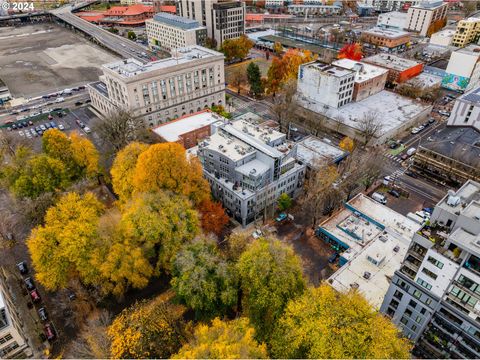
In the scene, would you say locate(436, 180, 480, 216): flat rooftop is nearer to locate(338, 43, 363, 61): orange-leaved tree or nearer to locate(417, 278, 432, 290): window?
locate(417, 278, 432, 290): window

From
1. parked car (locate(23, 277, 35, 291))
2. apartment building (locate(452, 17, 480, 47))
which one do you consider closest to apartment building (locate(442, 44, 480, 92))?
apartment building (locate(452, 17, 480, 47))

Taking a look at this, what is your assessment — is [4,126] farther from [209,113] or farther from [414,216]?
[414,216]

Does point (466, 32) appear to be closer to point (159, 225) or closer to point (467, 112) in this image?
point (467, 112)

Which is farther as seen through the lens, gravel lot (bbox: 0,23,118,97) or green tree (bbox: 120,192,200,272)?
gravel lot (bbox: 0,23,118,97)

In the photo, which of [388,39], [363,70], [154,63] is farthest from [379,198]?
[388,39]

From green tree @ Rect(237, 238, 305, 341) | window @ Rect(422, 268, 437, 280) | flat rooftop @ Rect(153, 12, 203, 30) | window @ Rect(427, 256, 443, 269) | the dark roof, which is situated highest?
flat rooftop @ Rect(153, 12, 203, 30)

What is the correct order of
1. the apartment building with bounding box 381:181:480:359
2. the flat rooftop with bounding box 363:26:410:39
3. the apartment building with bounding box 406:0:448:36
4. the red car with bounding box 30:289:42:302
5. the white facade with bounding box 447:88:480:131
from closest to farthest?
the apartment building with bounding box 381:181:480:359 → the red car with bounding box 30:289:42:302 → the white facade with bounding box 447:88:480:131 → the flat rooftop with bounding box 363:26:410:39 → the apartment building with bounding box 406:0:448:36

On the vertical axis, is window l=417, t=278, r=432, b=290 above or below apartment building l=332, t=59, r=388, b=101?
above
